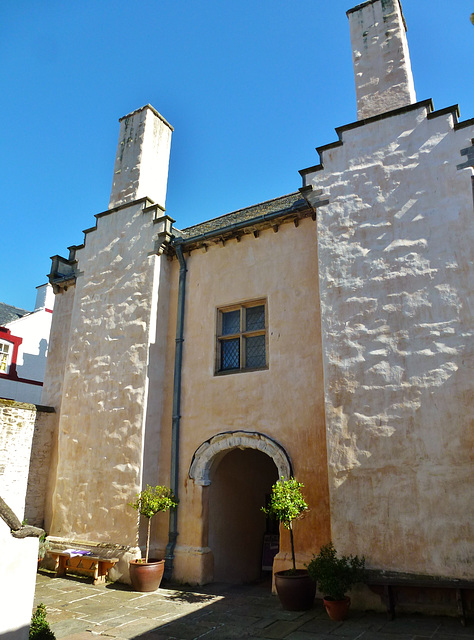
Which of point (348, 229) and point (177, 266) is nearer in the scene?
point (348, 229)

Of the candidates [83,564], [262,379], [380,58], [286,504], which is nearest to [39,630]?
[286,504]

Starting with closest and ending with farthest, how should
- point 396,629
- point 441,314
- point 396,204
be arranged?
1. point 396,629
2. point 441,314
3. point 396,204

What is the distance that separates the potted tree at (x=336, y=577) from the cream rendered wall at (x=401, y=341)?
0.22 metres

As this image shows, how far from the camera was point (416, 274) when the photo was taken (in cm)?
732

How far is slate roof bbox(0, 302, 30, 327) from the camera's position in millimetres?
18791

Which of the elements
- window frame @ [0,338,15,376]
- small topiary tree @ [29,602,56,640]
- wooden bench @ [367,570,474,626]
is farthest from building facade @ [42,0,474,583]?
window frame @ [0,338,15,376]

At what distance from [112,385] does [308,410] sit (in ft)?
13.9

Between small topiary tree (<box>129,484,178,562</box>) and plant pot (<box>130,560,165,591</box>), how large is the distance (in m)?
0.51

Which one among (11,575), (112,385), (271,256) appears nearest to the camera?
(11,575)

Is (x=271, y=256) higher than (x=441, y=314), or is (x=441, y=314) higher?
(x=271, y=256)

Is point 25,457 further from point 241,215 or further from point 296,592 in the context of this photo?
point 241,215

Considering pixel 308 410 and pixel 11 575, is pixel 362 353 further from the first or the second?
pixel 11 575

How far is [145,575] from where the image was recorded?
7.80 m

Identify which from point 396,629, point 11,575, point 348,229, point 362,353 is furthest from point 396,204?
point 11,575
